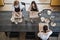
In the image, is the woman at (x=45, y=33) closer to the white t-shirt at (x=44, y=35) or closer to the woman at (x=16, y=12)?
the white t-shirt at (x=44, y=35)

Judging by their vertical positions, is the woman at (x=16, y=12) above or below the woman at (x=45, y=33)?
above

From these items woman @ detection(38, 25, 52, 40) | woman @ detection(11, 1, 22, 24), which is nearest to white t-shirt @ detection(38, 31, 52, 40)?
woman @ detection(38, 25, 52, 40)

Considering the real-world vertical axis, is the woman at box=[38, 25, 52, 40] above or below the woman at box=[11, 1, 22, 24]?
below

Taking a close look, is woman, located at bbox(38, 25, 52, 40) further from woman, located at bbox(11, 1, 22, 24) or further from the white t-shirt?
woman, located at bbox(11, 1, 22, 24)

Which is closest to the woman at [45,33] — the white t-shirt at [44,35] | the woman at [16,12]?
the white t-shirt at [44,35]

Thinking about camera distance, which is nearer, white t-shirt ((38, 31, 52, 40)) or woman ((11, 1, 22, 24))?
white t-shirt ((38, 31, 52, 40))

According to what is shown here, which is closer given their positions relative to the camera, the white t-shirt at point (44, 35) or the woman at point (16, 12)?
the white t-shirt at point (44, 35)

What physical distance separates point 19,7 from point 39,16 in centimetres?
26

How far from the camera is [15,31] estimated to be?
2100mm

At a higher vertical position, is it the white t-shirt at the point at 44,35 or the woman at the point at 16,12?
the woman at the point at 16,12

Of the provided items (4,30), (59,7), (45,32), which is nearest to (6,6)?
(59,7)

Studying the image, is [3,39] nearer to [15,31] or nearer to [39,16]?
[15,31]

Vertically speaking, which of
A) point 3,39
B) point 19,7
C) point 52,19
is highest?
point 19,7

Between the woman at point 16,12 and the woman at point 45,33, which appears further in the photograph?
the woman at point 16,12
